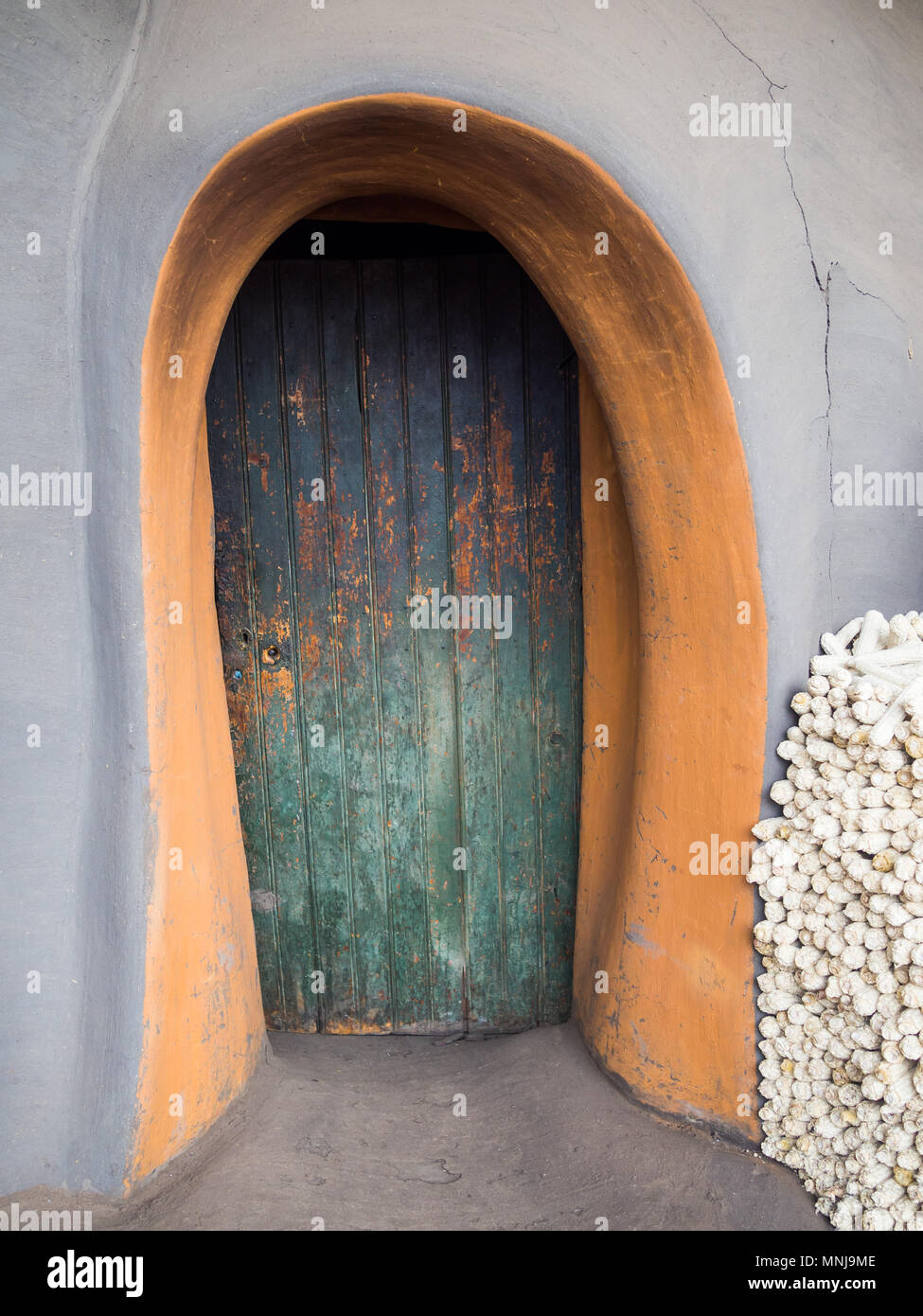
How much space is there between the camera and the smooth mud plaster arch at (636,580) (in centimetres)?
201

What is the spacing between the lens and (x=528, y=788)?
2.90 meters

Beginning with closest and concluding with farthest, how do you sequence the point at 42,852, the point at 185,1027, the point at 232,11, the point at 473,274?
1. the point at 232,11
2. the point at 42,852
3. the point at 185,1027
4. the point at 473,274

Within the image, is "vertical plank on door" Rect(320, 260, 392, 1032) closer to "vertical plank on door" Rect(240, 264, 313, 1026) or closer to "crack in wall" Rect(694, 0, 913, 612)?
"vertical plank on door" Rect(240, 264, 313, 1026)

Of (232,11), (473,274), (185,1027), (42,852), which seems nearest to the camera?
(232,11)

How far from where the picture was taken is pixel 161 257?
1944 mm

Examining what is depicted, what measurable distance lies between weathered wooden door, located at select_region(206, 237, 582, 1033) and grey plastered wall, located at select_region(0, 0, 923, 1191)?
0.79 meters

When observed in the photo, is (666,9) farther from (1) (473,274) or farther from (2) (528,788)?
(2) (528,788)

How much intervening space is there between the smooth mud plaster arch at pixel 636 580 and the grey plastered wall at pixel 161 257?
46 mm

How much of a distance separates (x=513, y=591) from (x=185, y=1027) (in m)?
1.49

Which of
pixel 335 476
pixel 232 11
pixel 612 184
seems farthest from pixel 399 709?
pixel 232 11

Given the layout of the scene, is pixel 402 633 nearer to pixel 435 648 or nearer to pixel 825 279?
pixel 435 648

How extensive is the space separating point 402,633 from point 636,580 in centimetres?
75

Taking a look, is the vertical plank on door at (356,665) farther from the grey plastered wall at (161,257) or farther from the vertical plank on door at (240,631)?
the grey plastered wall at (161,257)

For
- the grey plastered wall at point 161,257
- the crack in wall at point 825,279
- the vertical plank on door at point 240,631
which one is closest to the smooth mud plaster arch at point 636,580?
the grey plastered wall at point 161,257
